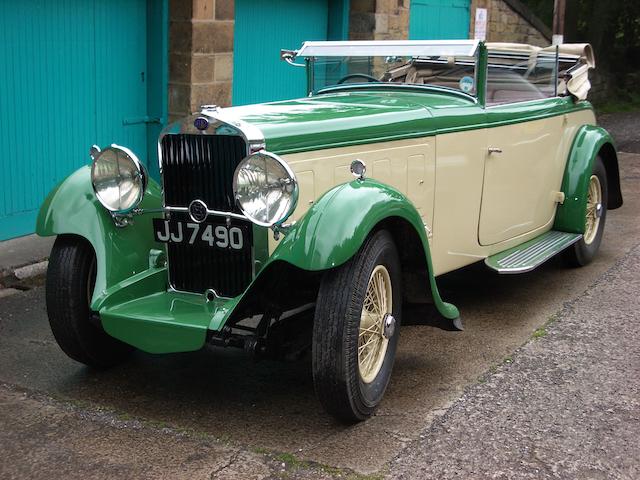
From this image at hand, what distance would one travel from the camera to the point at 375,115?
4.54m

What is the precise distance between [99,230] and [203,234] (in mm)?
518

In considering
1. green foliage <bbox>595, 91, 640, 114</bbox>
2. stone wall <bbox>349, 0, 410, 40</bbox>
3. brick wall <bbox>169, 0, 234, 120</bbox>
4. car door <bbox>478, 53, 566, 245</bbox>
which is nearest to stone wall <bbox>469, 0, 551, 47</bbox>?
green foliage <bbox>595, 91, 640, 114</bbox>

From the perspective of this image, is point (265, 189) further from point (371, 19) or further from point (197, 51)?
point (371, 19)

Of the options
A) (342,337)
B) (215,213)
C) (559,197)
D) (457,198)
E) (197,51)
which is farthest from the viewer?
(197,51)

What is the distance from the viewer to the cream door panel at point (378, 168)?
413cm

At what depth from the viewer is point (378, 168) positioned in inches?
177

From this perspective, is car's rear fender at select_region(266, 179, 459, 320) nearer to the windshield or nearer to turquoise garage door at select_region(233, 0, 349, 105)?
the windshield

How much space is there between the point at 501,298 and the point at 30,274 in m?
3.22

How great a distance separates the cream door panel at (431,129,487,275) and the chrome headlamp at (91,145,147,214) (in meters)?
1.64

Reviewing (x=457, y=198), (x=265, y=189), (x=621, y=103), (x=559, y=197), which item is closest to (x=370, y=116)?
(x=457, y=198)

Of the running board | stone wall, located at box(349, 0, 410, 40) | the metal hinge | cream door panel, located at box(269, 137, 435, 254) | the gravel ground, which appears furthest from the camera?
stone wall, located at box(349, 0, 410, 40)

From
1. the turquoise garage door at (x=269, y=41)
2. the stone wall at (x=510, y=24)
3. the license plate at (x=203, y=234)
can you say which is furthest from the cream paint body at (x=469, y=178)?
the stone wall at (x=510, y=24)

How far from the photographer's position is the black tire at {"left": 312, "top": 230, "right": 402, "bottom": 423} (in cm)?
361

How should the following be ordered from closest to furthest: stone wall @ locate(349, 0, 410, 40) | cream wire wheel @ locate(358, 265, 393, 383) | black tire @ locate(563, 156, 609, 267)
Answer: cream wire wheel @ locate(358, 265, 393, 383)
black tire @ locate(563, 156, 609, 267)
stone wall @ locate(349, 0, 410, 40)
